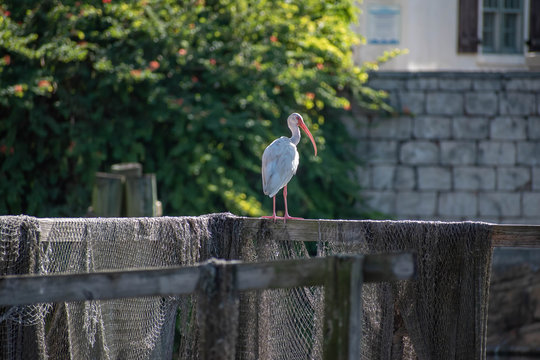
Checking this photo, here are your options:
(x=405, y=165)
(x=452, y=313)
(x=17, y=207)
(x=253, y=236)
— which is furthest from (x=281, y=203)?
(x=452, y=313)

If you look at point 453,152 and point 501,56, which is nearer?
point 453,152

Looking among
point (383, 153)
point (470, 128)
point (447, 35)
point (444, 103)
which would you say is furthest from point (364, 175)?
point (447, 35)

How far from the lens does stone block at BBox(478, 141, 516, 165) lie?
33.6 feet

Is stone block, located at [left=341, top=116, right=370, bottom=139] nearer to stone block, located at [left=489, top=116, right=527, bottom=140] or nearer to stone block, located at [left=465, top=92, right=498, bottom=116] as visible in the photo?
stone block, located at [left=465, top=92, right=498, bottom=116]

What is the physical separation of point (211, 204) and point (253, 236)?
396cm

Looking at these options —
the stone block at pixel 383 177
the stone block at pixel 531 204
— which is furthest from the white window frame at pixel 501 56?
the stone block at pixel 383 177

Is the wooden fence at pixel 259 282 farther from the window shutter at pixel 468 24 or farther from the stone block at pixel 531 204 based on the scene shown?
the window shutter at pixel 468 24

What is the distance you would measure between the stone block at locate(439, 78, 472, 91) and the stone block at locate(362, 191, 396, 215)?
169cm

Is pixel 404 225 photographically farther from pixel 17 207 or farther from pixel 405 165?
pixel 405 165

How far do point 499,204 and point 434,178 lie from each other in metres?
1.00

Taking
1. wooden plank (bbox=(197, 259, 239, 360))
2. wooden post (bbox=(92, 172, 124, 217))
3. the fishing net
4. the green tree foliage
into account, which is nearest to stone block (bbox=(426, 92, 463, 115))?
the green tree foliage

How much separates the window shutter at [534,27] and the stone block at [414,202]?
3257mm

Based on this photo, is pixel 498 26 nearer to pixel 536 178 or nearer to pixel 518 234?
pixel 536 178

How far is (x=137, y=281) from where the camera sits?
9.30 ft
